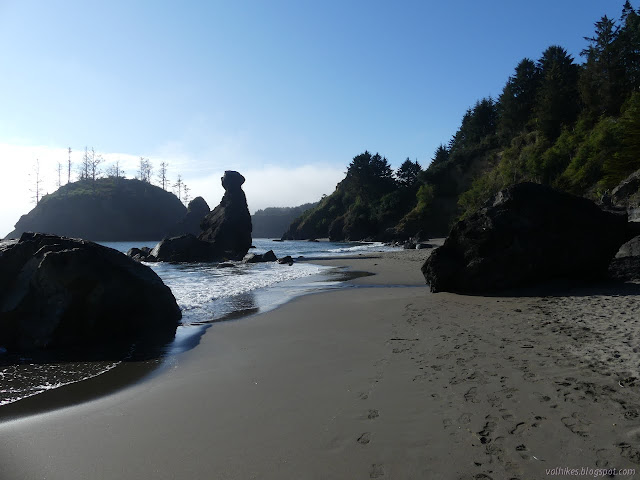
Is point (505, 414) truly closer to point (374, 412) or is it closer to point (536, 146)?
point (374, 412)

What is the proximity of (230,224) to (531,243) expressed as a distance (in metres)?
34.2

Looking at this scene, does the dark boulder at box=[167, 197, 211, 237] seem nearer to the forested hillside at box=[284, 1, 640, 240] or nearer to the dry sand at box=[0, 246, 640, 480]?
the forested hillside at box=[284, 1, 640, 240]

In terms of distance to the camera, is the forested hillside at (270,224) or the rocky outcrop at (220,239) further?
the forested hillside at (270,224)

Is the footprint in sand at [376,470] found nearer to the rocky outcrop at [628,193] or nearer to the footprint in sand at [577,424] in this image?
the footprint in sand at [577,424]

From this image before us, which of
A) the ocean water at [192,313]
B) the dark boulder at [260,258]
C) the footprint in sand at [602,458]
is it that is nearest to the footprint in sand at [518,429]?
the footprint in sand at [602,458]

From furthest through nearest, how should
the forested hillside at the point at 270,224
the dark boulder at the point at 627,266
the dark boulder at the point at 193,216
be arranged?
the forested hillside at the point at 270,224 < the dark boulder at the point at 193,216 < the dark boulder at the point at 627,266

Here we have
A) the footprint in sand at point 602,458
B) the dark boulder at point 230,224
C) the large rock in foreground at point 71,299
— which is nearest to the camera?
the footprint in sand at point 602,458

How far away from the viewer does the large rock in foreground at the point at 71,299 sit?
709 cm

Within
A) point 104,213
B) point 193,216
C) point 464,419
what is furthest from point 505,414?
point 104,213

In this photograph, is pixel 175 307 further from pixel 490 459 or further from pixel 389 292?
pixel 490 459

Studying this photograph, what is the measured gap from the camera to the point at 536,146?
44844 millimetres

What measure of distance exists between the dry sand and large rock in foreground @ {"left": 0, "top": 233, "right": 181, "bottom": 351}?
2310 millimetres

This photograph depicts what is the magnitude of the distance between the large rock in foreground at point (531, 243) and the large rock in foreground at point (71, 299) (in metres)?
7.96

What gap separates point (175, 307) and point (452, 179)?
63.2 metres
